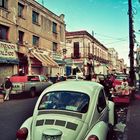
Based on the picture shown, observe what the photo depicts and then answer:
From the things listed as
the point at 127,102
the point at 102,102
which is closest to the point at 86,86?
the point at 102,102

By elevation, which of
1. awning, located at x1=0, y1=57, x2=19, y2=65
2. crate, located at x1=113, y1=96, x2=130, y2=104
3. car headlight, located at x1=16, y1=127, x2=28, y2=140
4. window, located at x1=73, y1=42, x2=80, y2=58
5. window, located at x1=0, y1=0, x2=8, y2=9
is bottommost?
crate, located at x1=113, y1=96, x2=130, y2=104

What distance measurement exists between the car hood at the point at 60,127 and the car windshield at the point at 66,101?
18.3 inches

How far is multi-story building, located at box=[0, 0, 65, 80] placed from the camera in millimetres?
25438

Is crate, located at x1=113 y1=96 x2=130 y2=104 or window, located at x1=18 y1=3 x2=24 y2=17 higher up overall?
window, located at x1=18 y1=3 x2=24 y2=17

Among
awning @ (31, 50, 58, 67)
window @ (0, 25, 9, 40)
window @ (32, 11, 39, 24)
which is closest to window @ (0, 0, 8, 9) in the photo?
window @ (0, 25, 9, 40)

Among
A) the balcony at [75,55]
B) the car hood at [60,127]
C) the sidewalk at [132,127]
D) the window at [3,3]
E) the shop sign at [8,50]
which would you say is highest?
the window at [3,3]

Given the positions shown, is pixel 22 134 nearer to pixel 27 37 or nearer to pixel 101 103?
pixel 101 103

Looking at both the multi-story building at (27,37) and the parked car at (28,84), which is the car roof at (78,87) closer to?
the parked car at (28,84)

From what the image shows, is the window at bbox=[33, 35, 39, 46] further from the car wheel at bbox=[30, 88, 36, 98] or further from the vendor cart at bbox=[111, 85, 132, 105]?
the vendor cart at bbox=[111, 85, 132, 105]

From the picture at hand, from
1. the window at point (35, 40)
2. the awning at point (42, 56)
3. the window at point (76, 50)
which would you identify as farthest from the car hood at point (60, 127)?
the window at point (76, 50)

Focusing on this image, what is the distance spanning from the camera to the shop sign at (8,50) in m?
24.5

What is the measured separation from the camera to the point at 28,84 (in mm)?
20969

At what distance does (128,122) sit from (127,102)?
208 inches

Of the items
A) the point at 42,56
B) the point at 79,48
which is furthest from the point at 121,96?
the point at 79,48
